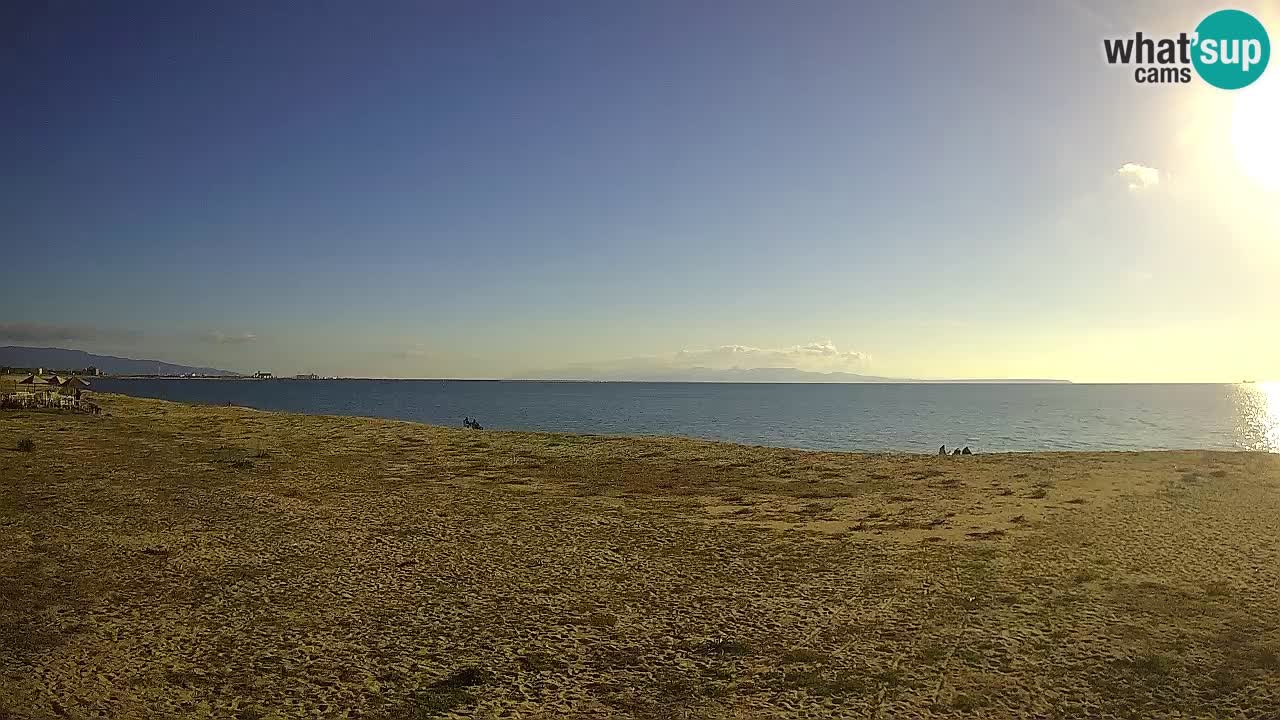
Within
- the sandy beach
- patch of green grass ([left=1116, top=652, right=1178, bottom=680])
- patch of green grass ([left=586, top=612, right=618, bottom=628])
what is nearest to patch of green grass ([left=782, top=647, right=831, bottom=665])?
the sandy beach

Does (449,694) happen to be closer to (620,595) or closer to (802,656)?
(620,595)

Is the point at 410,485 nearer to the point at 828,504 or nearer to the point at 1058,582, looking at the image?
the point at 828,504

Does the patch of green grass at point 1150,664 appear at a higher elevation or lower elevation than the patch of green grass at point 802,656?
higher

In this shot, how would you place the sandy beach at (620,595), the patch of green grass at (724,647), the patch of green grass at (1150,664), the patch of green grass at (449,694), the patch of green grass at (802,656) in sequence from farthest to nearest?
the patch of green grass at (724,647)
the patch of green grass at (802,656)
the patch of green grass at (1150,664)
the sandy beach at (620,595)
the patch of green grass at (449,694)

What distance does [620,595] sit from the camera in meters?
13.6

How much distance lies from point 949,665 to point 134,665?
11.4 meters

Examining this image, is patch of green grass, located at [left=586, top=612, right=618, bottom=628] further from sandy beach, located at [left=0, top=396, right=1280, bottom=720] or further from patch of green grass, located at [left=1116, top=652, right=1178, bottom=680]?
patch of green grass, located at [left=1116, top=652, right=1178, bottom=680]

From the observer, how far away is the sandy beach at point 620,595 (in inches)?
380

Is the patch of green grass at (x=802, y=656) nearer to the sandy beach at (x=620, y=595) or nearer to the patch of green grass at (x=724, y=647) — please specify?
the sandy beach at (x=620, y=595)

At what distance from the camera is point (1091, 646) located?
37.1ft

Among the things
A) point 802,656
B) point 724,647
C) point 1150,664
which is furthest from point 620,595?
point 1150,664

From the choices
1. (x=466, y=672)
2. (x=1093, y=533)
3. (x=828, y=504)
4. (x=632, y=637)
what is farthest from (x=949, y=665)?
(x=828, y=504)

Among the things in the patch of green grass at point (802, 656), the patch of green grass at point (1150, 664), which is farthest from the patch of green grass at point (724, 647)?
the patch of green grass at point (1150, 664)

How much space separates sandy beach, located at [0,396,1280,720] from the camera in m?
9.66
